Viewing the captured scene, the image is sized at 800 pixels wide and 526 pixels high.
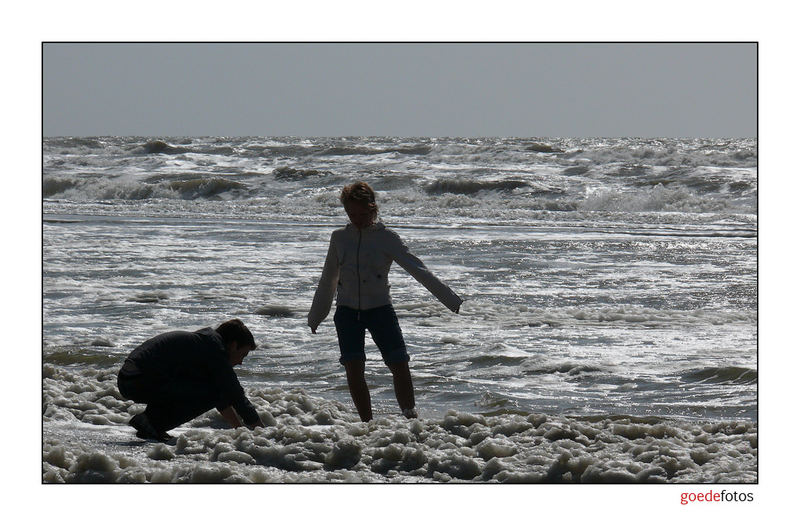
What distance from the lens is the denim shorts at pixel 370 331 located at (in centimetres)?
577

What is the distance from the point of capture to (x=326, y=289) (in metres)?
5.84

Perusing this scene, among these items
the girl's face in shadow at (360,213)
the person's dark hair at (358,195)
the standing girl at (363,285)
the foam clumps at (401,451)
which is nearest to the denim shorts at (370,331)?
the standing girl at (363,285)

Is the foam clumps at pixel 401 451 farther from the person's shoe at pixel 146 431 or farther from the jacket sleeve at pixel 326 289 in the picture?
the jacket sleeve at pixel 326 289

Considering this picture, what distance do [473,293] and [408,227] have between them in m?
10.2

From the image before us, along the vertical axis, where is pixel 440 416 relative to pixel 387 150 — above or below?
below

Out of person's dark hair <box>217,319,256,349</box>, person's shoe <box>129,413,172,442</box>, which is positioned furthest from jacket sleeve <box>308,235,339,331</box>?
person's shoe <box>129,413,172,442</box>

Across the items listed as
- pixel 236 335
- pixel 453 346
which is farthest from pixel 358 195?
pixel 453 346

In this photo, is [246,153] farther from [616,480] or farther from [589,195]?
[616,480]

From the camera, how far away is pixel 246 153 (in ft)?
144

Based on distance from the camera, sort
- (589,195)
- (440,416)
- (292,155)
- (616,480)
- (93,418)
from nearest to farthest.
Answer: (616,480)
(93,418)
(440,416)
(589,195)
(292,155)

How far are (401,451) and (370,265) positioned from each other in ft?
3.84

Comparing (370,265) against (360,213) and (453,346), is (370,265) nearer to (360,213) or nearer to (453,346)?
(360,213)

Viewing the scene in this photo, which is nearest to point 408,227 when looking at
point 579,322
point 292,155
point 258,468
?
point 579,322

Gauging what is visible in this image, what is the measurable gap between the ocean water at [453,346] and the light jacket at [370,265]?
2.24 ft
